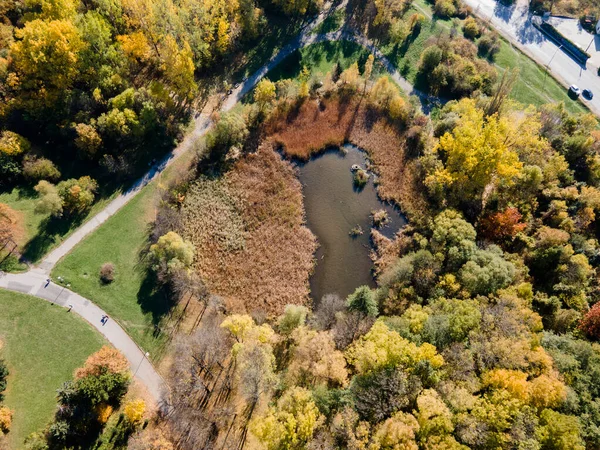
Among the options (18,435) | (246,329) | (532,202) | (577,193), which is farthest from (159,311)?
(577,193)

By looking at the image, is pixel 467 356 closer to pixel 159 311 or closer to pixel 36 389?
pixel 159 311

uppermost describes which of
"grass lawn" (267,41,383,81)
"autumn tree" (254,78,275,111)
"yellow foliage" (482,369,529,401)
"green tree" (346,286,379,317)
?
"grass lawn" (267,41,383,81)

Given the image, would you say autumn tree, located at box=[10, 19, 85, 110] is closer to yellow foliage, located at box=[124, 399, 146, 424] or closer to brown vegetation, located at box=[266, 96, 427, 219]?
brown vegetation, located at box=[266, 96, 427, 219]

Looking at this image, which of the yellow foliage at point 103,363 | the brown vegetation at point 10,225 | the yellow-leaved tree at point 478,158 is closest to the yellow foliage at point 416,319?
the yellow-leaved tree at point 478,158

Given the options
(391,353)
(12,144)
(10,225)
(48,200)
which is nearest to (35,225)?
(10,225)

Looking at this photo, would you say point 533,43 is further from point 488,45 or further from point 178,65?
point 178,65

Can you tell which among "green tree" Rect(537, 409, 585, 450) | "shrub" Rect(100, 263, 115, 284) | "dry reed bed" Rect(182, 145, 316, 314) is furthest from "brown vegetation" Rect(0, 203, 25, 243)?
"green tree" Rect(537, 409, 585, 450)
